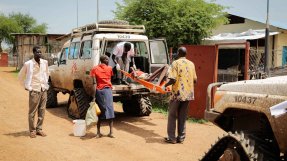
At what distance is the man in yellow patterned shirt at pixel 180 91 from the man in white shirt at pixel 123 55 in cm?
251

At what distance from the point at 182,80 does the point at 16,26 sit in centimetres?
6183

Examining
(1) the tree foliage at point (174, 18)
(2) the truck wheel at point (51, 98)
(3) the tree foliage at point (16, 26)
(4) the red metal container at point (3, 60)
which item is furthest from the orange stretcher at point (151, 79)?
(3) the tree foliage at point (16, 26)

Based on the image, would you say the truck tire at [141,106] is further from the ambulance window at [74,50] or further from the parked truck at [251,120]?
the parked truck at [251,120]

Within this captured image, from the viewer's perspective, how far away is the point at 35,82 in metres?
8.14

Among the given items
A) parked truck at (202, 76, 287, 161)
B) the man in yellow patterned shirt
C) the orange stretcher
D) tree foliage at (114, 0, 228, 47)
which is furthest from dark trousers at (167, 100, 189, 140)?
tree foliage at (114, 0, 228, 47)

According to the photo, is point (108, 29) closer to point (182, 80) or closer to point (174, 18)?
point (182, 80)

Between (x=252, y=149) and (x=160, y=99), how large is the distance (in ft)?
32.0

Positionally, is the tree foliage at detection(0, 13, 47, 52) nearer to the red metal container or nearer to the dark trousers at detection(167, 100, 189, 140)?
the red metal container

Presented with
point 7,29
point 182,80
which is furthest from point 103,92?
point 7,29

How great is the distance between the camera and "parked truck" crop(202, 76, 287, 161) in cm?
339

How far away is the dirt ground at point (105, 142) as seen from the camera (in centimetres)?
678

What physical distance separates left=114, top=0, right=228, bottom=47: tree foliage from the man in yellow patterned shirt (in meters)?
14.0

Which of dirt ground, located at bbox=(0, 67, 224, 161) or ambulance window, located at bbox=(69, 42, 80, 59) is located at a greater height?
ambulance window, located at bbox=(69, 42, 80, 59)

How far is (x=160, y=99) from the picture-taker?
522 inches
